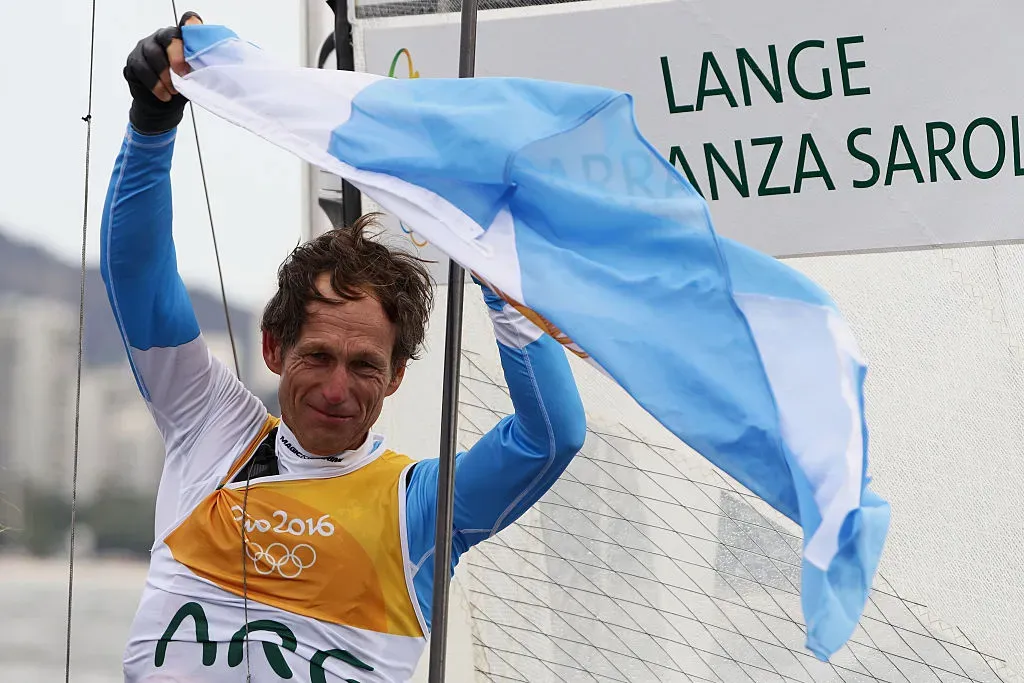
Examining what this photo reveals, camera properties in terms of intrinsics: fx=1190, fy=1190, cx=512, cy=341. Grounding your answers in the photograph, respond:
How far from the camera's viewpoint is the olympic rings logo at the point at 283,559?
1013 mm

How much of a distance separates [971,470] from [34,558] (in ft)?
4.57

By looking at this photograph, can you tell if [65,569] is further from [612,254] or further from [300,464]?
[612,254]

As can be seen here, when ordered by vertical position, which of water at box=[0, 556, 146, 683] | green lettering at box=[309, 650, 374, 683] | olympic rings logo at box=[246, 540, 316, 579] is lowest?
water at box=[0, 556, 146, 683]

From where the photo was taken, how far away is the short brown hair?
104 cm

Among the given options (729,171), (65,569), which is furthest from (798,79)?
(65,569)

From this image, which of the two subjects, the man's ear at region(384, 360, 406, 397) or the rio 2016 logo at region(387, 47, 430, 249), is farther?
the rio 2016 logo at region(387, 47, 430, 249)

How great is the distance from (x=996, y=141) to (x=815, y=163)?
22cm

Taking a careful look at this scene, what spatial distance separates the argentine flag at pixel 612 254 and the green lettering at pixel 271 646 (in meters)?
0.35

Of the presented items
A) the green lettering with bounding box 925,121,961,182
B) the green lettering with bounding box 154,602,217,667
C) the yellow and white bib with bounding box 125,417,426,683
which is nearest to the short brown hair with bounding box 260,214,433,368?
the yellow and white bib with bounding box 125,417,426,683

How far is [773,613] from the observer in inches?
Result: 63.0

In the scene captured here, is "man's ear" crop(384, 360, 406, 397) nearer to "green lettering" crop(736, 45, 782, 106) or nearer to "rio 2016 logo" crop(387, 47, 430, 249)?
"rio 2016 logo" crop(387, 47, 430, 249)

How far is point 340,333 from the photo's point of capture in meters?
1.00

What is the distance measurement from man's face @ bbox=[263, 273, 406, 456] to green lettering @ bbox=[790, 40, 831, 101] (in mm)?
726

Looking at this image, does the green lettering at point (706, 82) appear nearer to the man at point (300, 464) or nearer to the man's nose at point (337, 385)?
the man at point (300, 464)
